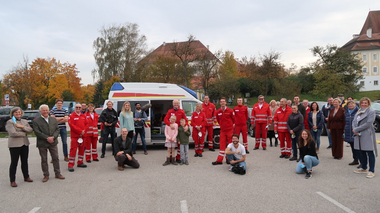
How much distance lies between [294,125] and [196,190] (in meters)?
4.21

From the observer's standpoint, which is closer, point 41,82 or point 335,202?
point 335,202

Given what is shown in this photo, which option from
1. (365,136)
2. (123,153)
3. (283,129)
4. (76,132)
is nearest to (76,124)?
(76,132)

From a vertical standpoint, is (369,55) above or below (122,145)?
above

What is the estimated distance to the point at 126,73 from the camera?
42719 mm

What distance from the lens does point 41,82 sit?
45031 millimetres

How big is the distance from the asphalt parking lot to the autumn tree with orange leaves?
114 ft

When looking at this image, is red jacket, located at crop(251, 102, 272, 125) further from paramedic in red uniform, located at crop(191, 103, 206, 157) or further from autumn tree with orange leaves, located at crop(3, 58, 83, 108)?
autumn tree with orange leaves, located at crop(3, 58, 83, 108)

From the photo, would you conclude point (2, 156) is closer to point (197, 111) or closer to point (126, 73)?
point (197, 111)

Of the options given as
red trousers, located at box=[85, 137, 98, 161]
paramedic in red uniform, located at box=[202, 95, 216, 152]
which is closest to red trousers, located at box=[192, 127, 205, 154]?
paramedic in red uniform, located at box=[202, 95, 216, 152]

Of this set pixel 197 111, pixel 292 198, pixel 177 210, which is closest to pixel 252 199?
pixel 292 198

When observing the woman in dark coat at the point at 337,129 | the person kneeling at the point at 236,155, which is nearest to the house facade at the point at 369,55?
the woman in dark coat at the point at 337,129

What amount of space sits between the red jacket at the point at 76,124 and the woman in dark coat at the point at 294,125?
5877 millimetres

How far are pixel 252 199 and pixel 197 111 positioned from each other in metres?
4.77

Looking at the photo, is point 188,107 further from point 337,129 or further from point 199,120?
point 337,129
